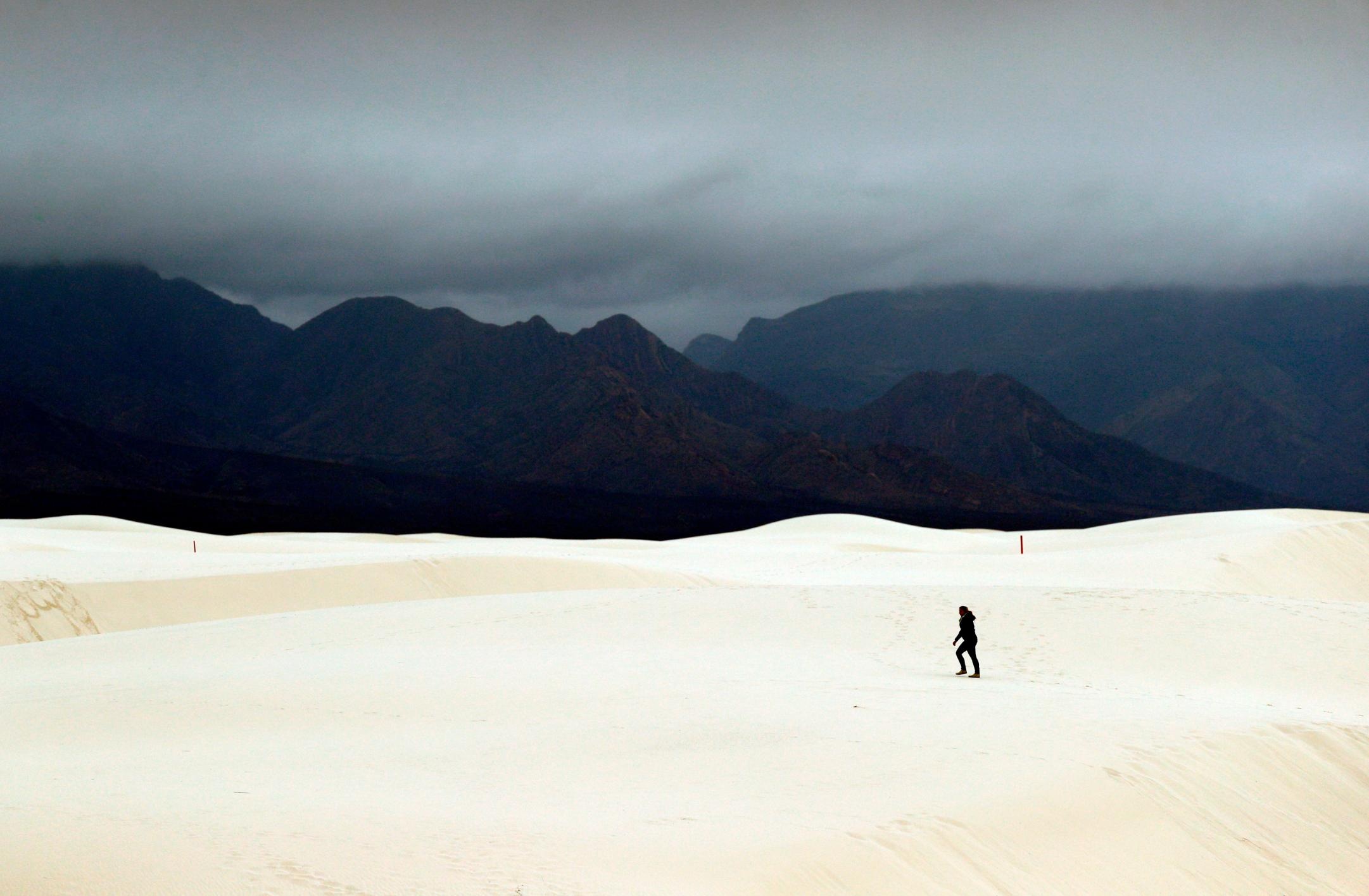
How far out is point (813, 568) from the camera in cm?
3141

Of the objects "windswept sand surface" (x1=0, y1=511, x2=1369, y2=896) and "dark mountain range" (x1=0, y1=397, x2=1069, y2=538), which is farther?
"dark mountain range" (x1=0, y1=397, x2=1069, y2=538)

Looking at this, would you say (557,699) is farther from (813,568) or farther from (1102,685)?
(813,568)

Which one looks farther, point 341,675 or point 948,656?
point 948,656

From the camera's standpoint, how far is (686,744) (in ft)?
29.8

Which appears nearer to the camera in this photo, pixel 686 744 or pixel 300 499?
pixel 686 744

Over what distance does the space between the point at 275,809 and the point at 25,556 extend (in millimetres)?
21887

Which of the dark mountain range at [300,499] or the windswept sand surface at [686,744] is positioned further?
the dark mountain range at [300,499]

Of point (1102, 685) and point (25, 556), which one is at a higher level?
point (25, 556)

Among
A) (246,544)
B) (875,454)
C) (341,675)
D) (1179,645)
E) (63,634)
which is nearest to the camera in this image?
(341,675)

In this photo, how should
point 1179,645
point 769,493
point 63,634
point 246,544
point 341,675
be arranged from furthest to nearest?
point 769,493 < point 246,544 < point 63,634 < point 1179,645 < point 341,675

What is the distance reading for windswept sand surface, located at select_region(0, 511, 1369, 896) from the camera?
6246 millimetres

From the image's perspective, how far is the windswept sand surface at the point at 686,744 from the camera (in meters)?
6.25

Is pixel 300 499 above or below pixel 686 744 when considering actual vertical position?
above

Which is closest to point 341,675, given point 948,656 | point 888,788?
point 888,788
